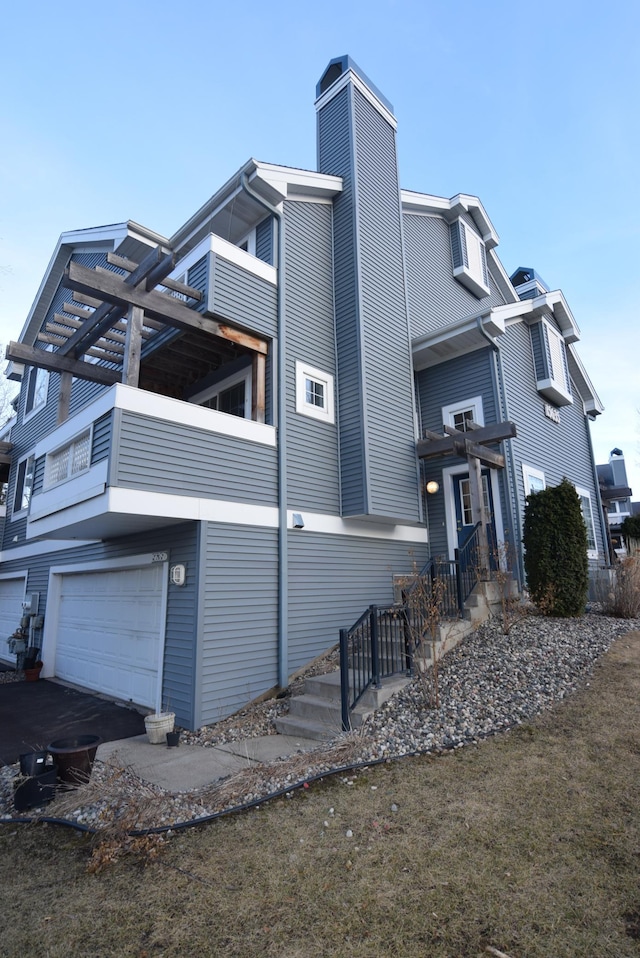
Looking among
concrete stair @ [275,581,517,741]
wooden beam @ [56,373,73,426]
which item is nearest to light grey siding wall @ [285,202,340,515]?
concrete stair @ [275,581,517,741]

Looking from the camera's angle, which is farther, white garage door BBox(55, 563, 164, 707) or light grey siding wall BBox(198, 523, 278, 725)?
white garage door BBox(55, 563, 164, 707)

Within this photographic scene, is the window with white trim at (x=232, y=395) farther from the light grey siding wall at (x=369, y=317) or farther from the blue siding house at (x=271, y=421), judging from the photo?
the light grey siding wall at (x=369, y=317)

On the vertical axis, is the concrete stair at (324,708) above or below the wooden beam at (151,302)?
below

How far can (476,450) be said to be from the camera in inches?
363

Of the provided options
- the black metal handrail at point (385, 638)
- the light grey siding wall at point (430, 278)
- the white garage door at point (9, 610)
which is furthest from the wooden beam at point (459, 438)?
the white garage door at point (9, 610)

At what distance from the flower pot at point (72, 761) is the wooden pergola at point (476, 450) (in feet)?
20.1

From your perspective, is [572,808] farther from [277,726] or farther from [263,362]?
[263,362]

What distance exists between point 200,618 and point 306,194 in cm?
822

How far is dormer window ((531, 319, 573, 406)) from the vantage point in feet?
39.6

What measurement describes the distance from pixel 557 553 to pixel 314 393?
16.6 feet

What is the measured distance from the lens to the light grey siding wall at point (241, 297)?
8.05 meters

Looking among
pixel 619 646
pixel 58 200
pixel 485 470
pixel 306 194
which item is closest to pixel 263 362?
pixel 306 194

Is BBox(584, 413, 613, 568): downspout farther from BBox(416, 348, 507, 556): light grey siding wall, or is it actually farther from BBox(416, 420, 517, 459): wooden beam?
BBox(416, 420, 517, 459): wooden beam

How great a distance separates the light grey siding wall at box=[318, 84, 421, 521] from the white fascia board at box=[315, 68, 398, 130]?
0.40ft
